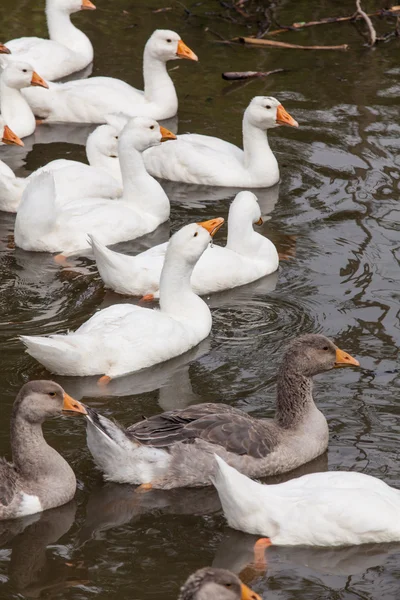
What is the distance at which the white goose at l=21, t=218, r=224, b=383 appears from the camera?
29.8 ft

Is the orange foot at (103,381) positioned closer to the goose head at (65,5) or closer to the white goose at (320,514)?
the white goose at (320,514)

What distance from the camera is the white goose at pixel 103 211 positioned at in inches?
447

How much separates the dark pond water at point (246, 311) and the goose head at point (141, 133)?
0.93 m

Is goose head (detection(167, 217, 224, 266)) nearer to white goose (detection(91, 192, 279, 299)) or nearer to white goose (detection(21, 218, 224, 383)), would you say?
white goose (detection(21, 218, 224, 383))

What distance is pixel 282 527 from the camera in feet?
23.4

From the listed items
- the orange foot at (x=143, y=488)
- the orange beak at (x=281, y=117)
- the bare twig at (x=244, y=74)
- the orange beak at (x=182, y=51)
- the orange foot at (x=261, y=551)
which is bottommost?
the bare twig at (x=244, y=74)

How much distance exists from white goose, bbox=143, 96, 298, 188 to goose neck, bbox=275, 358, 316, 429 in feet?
17.7

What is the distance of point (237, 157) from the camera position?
44.6 feet

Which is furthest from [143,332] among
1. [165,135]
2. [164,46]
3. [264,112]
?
[164,46]

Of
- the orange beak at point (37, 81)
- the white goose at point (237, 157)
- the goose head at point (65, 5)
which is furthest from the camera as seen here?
the goose head at point (65, 5)

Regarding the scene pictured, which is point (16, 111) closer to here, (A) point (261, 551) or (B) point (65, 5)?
(B) point (65, 5)

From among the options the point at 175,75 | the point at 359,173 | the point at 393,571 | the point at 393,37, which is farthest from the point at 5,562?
the point at 393,37

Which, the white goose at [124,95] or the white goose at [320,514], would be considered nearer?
the white goose at [320,514]

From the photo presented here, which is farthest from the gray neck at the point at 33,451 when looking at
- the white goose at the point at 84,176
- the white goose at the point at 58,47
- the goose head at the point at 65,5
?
the goose head at the point at 65,5
